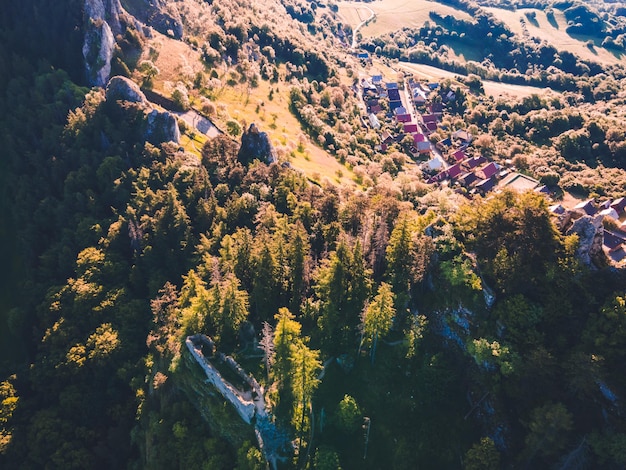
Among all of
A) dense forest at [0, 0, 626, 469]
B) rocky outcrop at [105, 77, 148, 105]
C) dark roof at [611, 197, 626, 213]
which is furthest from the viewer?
rocky outcrop at [105, 77, 148, 105]

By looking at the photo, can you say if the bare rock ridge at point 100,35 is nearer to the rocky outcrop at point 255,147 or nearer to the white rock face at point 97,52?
the white rock face at point 97,52

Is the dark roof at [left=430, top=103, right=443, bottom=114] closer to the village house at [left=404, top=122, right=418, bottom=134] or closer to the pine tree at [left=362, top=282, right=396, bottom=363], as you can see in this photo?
the village house at [left=404, top=122, right=418, bottom=134]

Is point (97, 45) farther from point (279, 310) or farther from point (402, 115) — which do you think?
point (402, 115)

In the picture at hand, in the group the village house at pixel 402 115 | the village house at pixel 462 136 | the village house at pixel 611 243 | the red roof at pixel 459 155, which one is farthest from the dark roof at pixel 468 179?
the village house at pixel 611 243

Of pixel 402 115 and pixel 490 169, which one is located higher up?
pixel 490 169

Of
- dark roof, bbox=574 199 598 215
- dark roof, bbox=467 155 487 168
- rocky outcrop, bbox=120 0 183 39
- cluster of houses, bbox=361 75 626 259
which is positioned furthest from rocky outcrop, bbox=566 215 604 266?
rocky outcrop, bbox=120 0 183 39

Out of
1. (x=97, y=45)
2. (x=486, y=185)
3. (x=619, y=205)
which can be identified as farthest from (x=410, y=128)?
(x=97, y=45)

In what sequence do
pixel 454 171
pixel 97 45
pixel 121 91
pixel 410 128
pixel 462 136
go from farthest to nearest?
pixel 410 128 < pixel 462 136 < pixel 454 171 < pixel 97 45 < pixel 121 91
